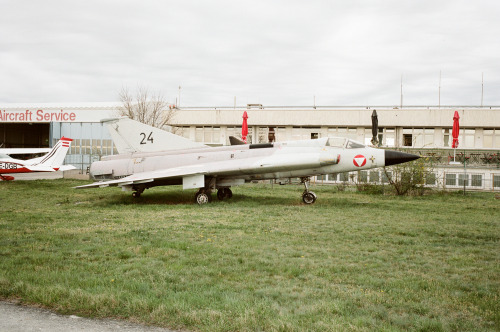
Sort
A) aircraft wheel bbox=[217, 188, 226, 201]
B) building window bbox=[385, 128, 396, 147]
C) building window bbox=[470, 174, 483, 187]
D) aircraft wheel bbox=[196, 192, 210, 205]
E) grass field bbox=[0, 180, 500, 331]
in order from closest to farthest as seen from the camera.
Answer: grass field bbox=[0, 180, 500, 331] < aircraft wheel bbox=[196, 192, 210, 205] < aircraft wheel bbox=[217, 188, 226, 201] < building window bbox=[470, 174, 483, 187] < building window bbox=[385, 128, 396, 147]

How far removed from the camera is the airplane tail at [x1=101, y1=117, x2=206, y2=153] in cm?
1788

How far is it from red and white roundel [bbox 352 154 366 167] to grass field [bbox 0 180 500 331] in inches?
127

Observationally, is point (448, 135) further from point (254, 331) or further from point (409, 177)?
point (254, 331)

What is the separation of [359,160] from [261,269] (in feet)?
33.0

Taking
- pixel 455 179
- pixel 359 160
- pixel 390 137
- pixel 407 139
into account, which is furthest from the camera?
pixel 390 137

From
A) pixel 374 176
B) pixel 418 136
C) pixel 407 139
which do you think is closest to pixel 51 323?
pixel 374 176

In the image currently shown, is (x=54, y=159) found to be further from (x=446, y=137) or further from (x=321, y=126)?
(x=446, y=137)

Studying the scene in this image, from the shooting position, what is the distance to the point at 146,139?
58.8ft

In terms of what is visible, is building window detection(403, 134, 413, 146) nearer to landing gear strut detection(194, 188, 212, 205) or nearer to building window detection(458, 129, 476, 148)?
building window detection(458, 129, 476, 148)

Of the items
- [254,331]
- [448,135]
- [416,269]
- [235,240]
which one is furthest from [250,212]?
[448,135]

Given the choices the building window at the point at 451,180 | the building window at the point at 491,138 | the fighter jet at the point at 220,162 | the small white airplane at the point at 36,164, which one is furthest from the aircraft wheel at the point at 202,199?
the building window at the point at 491,138

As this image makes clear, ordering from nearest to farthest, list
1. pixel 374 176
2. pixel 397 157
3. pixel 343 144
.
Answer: pixel 397 157
pixel 343 144
pixel 374 176

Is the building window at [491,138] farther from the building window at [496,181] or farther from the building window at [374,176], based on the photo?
the building window at [374,176]

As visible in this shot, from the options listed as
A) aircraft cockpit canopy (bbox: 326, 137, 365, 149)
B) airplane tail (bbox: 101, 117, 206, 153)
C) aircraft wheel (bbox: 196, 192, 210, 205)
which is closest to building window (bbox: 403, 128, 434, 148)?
aircraft cockpit canopy (bbox: 326, 137, 365, 149)
